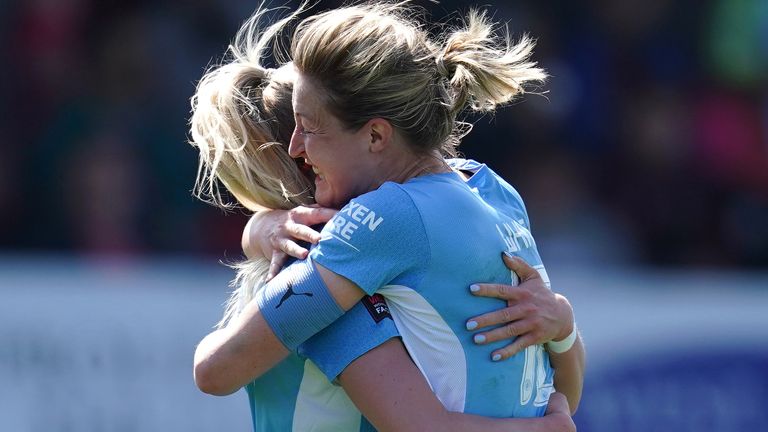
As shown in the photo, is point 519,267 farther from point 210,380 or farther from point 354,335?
point 210,380

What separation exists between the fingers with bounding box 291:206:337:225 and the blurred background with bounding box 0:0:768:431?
9.91 ft

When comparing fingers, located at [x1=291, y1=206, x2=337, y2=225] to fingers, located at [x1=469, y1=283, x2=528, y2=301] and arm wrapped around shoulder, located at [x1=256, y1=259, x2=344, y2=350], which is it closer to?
arm wrapped around shoulder, located at [x1=256, y1=259, x2=344, y2=350]

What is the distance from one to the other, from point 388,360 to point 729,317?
3636mm

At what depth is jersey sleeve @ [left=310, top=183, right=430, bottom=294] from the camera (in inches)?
78.9

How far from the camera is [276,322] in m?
2.02

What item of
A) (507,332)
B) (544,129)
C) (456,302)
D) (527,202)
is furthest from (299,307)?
(544,129)

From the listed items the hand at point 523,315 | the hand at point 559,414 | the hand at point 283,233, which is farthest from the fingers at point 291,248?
the hand at point 559,414

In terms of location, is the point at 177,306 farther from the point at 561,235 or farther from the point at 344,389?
the point at 344,389

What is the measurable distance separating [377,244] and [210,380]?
40 cm

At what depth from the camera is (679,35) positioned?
6.93 m

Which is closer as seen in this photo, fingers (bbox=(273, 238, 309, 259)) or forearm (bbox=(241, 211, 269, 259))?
fingers (bbox=(273, 238, 309, 259))

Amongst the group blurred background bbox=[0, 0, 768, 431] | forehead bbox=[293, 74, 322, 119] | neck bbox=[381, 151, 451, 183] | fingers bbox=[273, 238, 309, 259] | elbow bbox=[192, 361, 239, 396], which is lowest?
blurred background bbox=[0, 0, 768, 431]

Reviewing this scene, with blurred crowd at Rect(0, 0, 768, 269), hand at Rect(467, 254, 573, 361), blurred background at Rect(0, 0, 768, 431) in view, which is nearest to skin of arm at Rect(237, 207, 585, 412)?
hand at Rect(467, 254, 573, 361)

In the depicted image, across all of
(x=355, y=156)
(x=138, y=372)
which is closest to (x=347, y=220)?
(x=355, y=156)
